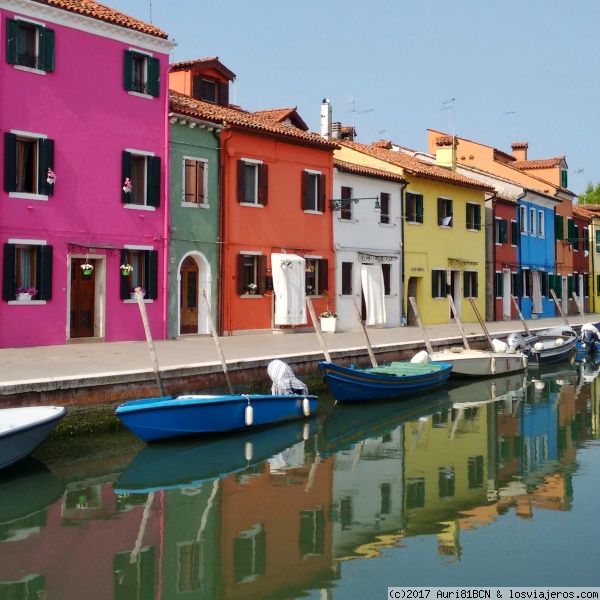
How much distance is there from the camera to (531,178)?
1666 inches

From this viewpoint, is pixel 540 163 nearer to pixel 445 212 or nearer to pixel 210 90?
pixel 445 212

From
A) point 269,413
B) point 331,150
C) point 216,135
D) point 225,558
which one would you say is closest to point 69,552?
point 225,558

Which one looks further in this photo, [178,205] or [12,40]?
[178,205]

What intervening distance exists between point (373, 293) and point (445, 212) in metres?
6.81

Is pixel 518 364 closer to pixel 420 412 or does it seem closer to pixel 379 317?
pixel 379 317

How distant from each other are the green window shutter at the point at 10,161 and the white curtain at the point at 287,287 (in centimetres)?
851

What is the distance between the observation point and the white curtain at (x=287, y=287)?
2447 cm

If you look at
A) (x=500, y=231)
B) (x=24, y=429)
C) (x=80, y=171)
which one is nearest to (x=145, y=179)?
(x=80, y=171)

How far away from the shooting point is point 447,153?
37.0m

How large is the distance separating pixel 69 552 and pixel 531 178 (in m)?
38.1

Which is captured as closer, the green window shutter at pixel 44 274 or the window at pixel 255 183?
the green window shutter at pixel 44 274

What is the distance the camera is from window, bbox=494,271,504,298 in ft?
120

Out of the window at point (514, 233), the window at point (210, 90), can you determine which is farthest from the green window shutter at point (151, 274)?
the window at point (514, 233)

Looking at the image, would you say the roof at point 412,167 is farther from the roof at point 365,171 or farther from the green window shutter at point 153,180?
the green window shutter at point 153,180
